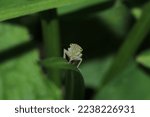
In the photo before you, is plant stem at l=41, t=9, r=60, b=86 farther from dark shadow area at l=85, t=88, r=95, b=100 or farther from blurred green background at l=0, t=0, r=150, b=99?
dark shadow area at l=85, t=88, r=95, b=100

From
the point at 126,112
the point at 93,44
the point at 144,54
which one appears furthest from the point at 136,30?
the point at 93,44

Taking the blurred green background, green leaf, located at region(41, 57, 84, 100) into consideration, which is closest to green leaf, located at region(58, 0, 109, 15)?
the blurred green background

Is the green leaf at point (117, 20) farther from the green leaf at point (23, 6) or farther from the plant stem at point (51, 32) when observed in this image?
the green leaf at point (23, 6)

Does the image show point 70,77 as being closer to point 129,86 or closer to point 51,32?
point 51,32

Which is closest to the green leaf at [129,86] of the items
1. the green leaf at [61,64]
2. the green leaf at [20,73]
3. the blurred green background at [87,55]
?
the blurred green background at [87,55]

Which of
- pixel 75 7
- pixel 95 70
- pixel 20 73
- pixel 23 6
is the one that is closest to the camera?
pixel 23 6

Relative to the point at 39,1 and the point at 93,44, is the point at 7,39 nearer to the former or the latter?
the point at 93,44

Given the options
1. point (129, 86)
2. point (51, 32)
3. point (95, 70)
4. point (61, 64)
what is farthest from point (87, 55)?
point (61, 64)
